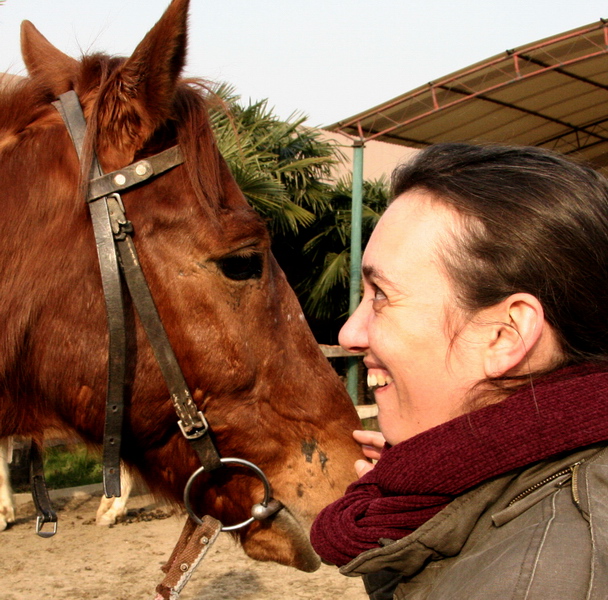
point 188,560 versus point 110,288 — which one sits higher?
point 110,288

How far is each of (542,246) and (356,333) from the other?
1.38ft

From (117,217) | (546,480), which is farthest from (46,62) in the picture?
(546,480)

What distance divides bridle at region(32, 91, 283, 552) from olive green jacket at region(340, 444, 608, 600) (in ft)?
2.70

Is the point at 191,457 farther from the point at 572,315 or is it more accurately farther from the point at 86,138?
the point at 572,315

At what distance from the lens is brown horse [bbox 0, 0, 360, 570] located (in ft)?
5.89

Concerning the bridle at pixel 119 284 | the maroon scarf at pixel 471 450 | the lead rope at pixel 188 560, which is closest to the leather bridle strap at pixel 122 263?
the bridle at pixel 119 284

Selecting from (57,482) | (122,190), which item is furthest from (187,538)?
(57,482)

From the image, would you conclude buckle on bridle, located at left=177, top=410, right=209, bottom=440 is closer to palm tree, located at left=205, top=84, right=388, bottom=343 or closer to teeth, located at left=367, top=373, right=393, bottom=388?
teeth, located at left=367, top=373, right=393, bottom=388

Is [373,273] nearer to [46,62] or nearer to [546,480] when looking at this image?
[546,480]

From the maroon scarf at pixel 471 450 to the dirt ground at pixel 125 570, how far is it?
2.90 meters

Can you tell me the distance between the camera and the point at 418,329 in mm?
1185

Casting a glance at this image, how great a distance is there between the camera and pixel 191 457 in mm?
1961

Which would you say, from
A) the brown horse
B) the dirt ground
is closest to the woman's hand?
the brown horse

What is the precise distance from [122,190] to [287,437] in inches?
35.2
